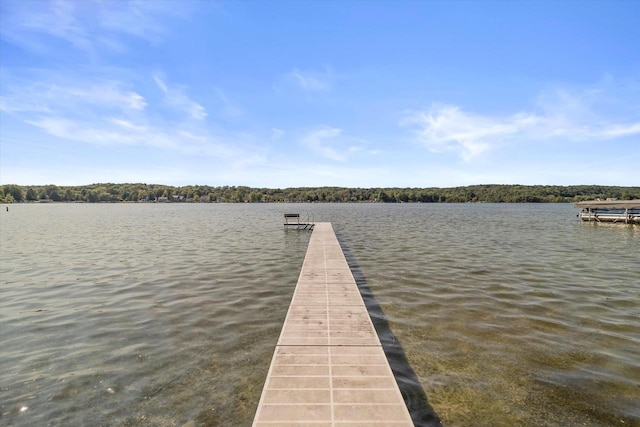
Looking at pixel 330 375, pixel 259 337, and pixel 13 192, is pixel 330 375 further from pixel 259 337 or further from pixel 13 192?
pixel 13 192

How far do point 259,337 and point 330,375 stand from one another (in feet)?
11.0

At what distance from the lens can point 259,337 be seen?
26.6 ft

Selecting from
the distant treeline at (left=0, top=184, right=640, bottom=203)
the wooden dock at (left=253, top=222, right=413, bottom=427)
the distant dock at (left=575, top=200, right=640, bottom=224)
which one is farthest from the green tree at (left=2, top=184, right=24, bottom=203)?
the distant dock at (left=575, top=200, right=640, bottom=224)

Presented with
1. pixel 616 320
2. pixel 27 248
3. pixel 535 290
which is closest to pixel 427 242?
pixel 535 290

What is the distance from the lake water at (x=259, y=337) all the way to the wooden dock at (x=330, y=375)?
864 mm

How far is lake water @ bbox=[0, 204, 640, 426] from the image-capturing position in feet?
17.9

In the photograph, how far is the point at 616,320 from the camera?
9258 mm

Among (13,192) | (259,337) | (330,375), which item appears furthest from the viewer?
(13,192)

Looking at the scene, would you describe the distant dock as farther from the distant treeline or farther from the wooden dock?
the distant treeline

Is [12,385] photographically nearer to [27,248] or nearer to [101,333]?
[101,333]

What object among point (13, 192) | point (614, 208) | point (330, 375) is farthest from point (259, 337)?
point (13, 192)

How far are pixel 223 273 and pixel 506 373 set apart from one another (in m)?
11.7

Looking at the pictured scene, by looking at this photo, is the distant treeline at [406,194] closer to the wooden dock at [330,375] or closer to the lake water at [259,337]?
the lake water at [259,337]

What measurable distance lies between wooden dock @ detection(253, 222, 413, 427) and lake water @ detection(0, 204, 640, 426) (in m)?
0.86
